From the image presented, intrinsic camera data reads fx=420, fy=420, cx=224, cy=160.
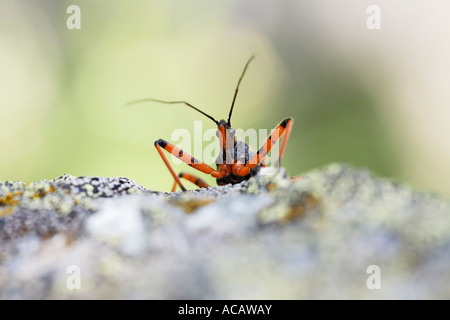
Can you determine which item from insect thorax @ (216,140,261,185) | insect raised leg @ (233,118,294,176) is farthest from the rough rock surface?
insect thorax @ (216,140,261,185)

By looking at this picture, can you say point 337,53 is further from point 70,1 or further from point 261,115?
point 70,1

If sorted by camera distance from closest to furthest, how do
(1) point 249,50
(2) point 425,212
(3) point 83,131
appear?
(2) point 425,212 → (3) point 83,131 → (1) point 249,50

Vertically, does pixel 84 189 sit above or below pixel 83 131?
below

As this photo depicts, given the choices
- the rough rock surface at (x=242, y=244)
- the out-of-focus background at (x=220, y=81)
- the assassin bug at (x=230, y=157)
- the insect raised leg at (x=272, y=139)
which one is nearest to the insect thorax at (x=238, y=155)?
the assassin bug at (x=230, y=157)

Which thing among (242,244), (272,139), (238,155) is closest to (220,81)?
(238,155)

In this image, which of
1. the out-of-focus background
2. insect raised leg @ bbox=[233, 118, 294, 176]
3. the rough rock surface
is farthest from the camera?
the out-of-focus background

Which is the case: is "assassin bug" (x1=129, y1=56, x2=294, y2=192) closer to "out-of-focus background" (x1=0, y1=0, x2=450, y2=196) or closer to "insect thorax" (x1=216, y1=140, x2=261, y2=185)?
"insect thorax" (x1=216, y1=140, x2=261, y2=185)

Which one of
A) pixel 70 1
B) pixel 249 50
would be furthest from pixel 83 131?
pixel 249 50
